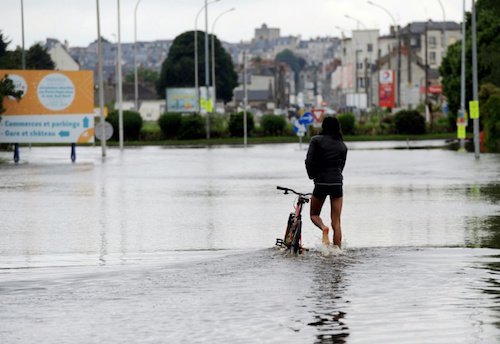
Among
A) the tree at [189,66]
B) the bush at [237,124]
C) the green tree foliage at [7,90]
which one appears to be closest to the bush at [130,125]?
the bush at [237,124]

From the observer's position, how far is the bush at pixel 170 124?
274ft

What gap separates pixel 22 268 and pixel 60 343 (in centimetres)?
496

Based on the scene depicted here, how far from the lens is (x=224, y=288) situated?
40.5 ft

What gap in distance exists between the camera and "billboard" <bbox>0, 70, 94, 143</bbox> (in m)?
49.6

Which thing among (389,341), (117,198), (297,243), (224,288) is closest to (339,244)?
(297,243)

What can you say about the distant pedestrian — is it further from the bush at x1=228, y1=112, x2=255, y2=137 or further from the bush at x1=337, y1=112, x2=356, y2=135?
the bush at x1=337, y1=112, x2=356, y2=135

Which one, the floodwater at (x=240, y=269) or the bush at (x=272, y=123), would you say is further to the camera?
the bush at (x=272, y=123)

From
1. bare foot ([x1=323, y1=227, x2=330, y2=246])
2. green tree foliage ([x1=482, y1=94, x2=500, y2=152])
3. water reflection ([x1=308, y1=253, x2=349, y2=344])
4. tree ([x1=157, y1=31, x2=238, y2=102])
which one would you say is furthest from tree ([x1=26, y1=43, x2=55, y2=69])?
water reflection ([x1=308, y1=253, x2=349, y2=344])

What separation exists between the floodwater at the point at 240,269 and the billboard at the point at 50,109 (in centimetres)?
2089

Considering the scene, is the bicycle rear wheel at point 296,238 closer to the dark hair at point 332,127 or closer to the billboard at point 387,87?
the dark hair at point 332,127

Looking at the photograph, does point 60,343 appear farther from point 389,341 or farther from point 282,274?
point 282,274

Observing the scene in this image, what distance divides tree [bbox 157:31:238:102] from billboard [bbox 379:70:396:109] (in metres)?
Answer: 38.7

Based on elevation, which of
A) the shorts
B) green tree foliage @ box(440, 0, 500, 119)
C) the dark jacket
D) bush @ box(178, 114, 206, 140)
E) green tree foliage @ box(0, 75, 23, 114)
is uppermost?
green tree foliage @ box(440, 0, 500, 119)

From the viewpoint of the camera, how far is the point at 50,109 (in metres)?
50.0
